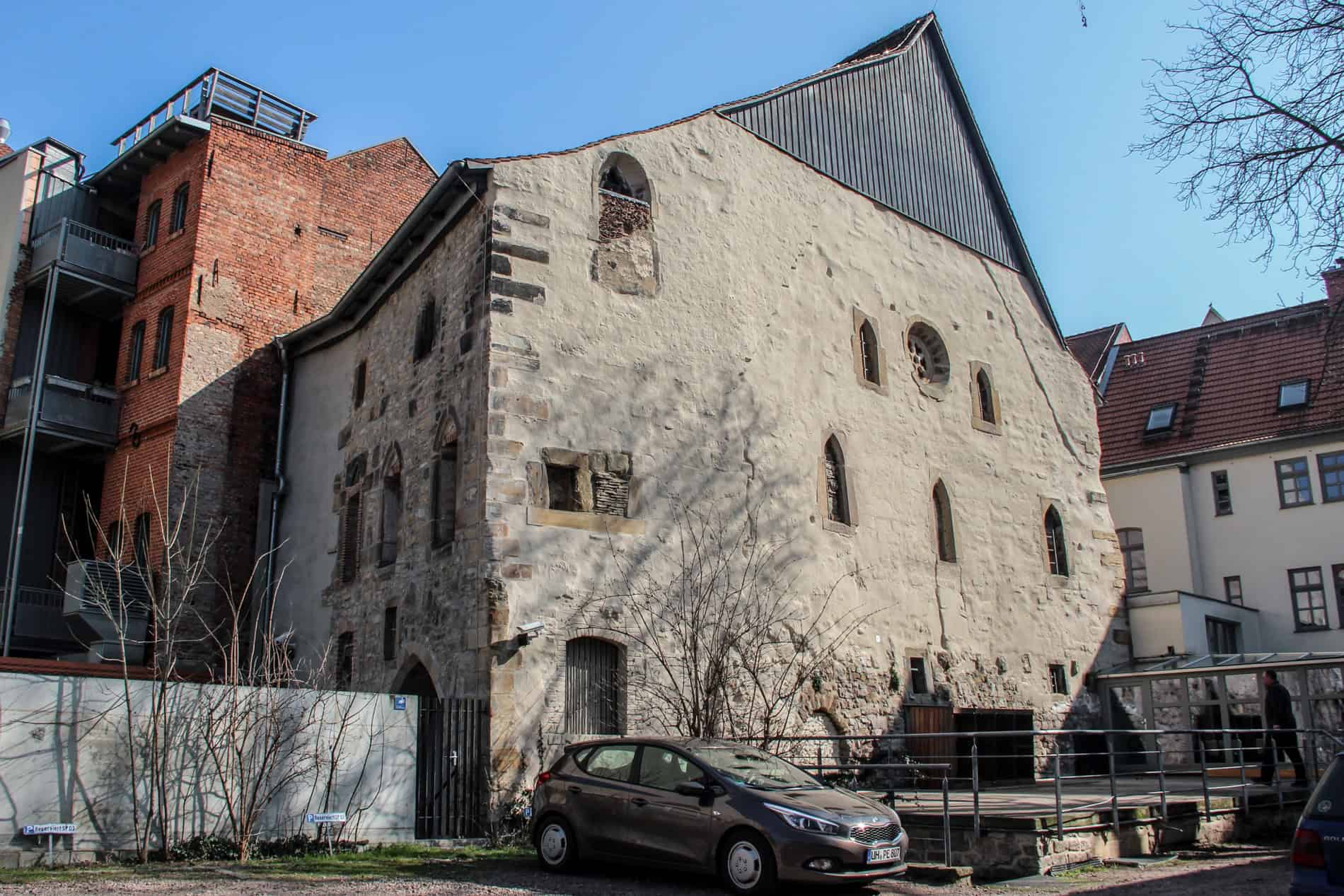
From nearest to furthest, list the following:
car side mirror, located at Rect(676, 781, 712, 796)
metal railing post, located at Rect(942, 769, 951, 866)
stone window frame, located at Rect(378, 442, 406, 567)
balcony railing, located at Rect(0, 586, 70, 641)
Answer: car side mirror, located at Rect(676, 781, 712, 796) → metal railing post, located at Rect(942, 769, 951, 866) → stone window frame, located at Rect(378, 442, 406, 567) → balcony railing, located at Rect(0, 586, 70, 641)

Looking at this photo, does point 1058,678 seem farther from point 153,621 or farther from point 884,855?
point 153,621

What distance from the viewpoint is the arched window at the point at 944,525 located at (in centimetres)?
1981

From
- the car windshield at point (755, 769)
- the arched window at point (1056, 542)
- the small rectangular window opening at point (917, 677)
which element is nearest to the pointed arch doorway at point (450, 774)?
the car windshield at point (755, 769)

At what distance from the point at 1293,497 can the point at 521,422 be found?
19435 mm

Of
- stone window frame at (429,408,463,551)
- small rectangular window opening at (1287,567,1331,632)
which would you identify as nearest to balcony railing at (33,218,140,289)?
stone window frame at (429,408,463,551)

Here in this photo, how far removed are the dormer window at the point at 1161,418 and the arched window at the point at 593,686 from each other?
19385 millimetres

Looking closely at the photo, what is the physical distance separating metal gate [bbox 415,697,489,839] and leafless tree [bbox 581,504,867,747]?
206 cm

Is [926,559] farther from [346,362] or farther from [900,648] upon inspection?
[346,362]

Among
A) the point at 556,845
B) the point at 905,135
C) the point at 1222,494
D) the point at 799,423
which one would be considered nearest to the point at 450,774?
the point at 556,845

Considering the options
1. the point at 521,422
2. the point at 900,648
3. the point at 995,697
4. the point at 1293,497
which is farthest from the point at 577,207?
the point at 1293,497

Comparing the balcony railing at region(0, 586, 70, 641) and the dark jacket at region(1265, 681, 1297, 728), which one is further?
the balcony railing at region(0, 586, 70, 641)

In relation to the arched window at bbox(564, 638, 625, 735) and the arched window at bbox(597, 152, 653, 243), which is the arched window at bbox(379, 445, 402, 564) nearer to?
the arched window at bbox(564, 638, 625, 735)

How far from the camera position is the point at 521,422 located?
14.8 meters

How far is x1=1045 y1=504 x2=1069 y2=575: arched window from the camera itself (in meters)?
22.0
